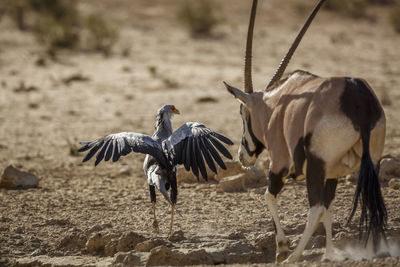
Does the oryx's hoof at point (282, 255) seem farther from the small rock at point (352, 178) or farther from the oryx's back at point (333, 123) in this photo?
the small rock at point (352, 178)

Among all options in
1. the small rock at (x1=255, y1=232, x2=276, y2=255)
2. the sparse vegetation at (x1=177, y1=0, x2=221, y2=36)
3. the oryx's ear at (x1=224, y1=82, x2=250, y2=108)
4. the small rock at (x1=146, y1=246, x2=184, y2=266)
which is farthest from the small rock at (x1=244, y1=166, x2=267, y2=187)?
the sparse vegetation at (x1=177, y1=0, x2=221, y2=36)

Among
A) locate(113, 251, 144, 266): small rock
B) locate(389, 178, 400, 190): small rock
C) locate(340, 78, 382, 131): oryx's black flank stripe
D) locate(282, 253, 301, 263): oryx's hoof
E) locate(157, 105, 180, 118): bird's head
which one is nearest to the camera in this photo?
locate(340, 78, 382, 131): oryx's black flank stripe

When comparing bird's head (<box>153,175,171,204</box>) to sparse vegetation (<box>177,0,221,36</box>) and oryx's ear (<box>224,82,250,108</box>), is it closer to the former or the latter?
oryx's ear (<box>224,82,250,108</box>)

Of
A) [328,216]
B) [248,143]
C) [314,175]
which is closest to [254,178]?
[248,143]

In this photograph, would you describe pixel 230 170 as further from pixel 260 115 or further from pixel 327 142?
pixel 327 142

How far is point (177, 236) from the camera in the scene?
21.4ft

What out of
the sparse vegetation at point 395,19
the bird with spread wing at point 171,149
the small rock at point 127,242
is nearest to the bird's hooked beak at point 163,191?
the bird with spread wing at point 171,149

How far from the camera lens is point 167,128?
756 cm

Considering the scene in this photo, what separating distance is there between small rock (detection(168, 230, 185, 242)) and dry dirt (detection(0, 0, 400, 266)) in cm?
4

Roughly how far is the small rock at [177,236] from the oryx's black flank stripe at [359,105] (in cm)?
228

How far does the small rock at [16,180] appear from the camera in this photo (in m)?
8.87

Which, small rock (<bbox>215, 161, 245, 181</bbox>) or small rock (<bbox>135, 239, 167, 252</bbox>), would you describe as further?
small rock (<bbox>215, 161, 245, 181</bbox>)

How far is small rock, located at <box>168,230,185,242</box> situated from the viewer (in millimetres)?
6452

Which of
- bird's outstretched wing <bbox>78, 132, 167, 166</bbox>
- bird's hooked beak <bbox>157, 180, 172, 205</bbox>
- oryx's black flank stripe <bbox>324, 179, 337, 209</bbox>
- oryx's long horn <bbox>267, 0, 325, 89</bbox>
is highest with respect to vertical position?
oryx's long horn <bbox>267, 0, 325, 89</bbox>
